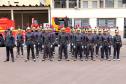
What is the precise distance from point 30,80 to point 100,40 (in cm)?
915

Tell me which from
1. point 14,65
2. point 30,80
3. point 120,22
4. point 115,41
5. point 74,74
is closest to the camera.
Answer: point 30,80

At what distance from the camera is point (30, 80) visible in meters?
15.7

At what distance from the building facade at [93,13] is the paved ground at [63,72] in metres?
28.2

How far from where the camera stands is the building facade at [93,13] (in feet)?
168

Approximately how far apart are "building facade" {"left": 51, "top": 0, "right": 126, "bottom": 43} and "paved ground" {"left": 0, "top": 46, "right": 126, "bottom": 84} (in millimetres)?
28176

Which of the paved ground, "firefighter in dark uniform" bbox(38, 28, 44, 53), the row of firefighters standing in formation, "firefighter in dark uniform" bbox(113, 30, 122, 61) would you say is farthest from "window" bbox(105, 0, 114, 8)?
the paved ground

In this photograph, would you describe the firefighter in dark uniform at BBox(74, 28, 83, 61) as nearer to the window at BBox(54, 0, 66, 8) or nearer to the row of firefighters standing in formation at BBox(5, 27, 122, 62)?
the row of firefighters standing in formation at BBox(5, 27, 122, 62)

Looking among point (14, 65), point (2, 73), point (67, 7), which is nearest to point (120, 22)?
point (67, 7)

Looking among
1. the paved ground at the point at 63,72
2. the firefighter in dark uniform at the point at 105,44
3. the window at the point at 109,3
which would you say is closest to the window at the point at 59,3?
the window at the point at 109,3

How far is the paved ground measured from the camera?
51.2 ft

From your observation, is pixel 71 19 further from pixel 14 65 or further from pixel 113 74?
pixel 113 74

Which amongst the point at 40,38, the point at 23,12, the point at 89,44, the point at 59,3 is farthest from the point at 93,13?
the point at 40,38

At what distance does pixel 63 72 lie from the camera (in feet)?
58.9

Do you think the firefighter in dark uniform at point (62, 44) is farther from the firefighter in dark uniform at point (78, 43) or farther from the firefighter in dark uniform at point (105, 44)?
the firefighter in dark uniform at point (105, 44)
